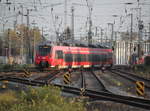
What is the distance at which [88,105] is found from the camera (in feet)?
37.3

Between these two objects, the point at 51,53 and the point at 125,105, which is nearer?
the point at 125,105

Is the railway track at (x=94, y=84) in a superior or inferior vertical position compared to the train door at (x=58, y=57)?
inferior

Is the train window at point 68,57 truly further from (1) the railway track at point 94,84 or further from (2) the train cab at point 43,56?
(1) the railway track at point 94,84

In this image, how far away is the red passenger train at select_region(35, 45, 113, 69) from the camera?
3088cm

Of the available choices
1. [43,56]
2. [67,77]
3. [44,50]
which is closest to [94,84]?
[67,77]

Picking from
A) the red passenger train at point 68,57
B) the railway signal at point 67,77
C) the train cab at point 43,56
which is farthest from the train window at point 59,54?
the railway signal at point 67,77

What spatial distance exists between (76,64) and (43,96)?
26.5 m

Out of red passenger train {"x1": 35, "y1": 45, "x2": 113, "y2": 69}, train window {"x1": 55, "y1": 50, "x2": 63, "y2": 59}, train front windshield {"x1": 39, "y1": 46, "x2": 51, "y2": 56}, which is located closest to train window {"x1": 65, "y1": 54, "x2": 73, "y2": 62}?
red passenger train {"x1": 35, "y1": 45, "x2": 113, "y2": 69}

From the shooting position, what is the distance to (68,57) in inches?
1339

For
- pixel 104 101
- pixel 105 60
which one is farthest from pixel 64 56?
pixel 104 101

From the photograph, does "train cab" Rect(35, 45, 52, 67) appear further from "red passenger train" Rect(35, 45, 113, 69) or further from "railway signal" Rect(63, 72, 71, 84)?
"railway signal" Rect(63, 72, 71, 84)

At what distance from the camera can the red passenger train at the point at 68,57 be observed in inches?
1216

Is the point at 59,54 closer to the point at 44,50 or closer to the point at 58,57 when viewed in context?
the point at 58,57

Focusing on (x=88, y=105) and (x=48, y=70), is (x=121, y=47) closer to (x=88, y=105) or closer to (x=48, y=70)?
(x=48, y=70)
